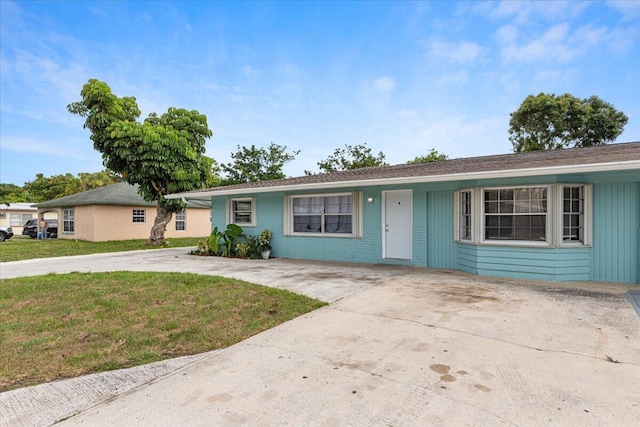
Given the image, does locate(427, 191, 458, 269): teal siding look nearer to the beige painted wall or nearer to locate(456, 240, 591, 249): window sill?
locate(456, 240, 591, 249): window sill

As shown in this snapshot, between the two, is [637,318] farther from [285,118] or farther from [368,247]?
[285,118]

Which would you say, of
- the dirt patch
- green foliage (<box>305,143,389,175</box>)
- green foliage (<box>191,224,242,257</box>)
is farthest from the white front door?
green foliage (<box>305,143,389,175</box>)

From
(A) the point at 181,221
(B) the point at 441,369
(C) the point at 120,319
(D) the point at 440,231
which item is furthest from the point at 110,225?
(B) the point at 441,369

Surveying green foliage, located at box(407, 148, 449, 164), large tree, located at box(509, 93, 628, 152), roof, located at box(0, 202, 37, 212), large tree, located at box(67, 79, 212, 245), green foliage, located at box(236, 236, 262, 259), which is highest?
large tree, located at box(509, 93, 628, 152)

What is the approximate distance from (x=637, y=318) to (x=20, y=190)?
6053cm

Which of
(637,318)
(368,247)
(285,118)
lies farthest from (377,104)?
(637,318)

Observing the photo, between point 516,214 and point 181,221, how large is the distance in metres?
19.6

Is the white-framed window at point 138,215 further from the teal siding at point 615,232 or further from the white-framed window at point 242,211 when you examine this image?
the teal siding at point 615,232

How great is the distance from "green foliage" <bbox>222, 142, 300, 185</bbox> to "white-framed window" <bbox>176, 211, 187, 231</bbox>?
8.52 meters

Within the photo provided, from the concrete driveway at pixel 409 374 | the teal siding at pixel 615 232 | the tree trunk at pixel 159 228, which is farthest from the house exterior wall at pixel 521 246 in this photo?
the tree trunk at pixel 159 228

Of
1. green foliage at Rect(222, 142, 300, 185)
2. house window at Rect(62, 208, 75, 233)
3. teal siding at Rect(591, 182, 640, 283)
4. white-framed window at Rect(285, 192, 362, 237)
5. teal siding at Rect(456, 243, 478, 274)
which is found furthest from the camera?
green foliage at Rect(222, 142, 300, 185)

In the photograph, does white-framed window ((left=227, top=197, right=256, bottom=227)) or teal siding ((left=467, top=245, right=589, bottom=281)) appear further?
white-framed window ((left=227, top=197, right=256, bottom=227))

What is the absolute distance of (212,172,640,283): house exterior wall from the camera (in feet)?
21.0

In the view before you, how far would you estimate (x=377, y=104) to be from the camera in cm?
1700
